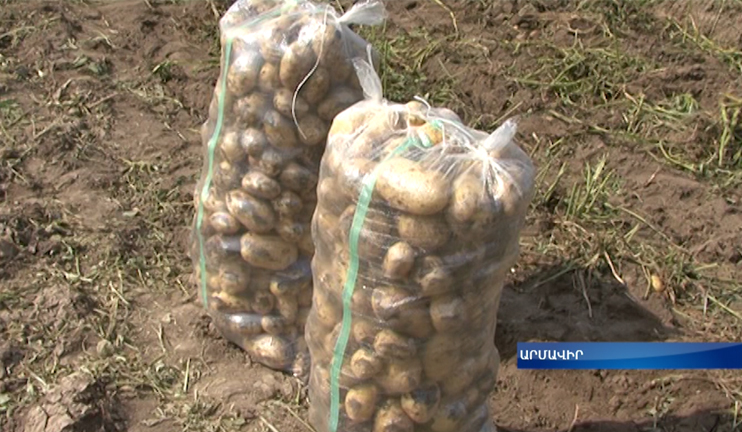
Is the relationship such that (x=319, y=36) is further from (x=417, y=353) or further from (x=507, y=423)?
(x=507, y=423)

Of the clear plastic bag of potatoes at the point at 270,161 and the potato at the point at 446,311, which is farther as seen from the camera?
the clear plastic bag of potatoes at the point at 270,161

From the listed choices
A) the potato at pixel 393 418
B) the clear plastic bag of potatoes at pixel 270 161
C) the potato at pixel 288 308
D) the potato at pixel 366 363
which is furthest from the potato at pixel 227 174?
the potato at pixel 393 418

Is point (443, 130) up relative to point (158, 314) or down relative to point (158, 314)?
up

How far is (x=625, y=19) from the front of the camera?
15.9 ft

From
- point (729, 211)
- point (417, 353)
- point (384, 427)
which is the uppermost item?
point (417, 353)

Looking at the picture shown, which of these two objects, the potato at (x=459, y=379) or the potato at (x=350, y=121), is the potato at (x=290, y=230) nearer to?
the potato at (x=350, y=121)

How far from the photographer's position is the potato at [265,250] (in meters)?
2.69

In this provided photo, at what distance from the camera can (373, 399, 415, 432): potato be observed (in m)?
2.25

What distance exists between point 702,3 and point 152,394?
3560 mm

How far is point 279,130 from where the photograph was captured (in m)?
2.56

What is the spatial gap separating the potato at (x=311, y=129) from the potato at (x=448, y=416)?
0.79 metres

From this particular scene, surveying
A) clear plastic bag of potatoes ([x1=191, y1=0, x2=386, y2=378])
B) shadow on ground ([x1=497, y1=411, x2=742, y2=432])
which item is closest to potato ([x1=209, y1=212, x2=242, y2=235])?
clear plastic bag of potatoes ([x1=191, y1=0, x2=386, y2=378])

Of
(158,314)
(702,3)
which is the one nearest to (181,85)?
(158,314)

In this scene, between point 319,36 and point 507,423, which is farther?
point 507,423
